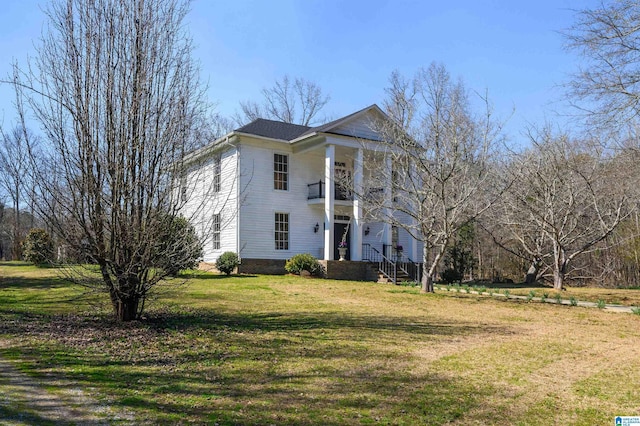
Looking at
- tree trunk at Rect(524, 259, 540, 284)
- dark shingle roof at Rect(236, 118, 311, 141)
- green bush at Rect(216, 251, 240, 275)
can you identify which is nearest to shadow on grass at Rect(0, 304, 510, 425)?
green bush at Rect(216, 251, 240, 275)

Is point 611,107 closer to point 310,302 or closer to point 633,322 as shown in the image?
point 633,322

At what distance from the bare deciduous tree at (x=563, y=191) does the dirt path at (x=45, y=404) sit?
47.9 ft

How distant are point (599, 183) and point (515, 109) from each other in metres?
6.56

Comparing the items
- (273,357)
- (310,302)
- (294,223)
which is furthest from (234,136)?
(273,357)

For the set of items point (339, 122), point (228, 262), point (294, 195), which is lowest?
point (228, 262)

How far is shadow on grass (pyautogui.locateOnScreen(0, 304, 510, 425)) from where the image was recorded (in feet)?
13.4

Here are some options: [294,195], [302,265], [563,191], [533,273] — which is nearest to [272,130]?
[294,195]

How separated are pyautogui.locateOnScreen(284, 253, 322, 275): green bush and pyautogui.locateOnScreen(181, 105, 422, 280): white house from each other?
71 centimetres

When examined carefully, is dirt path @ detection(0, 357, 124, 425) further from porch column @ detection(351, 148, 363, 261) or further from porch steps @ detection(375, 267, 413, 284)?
porch column @ detection(351, 148, 363, 261)

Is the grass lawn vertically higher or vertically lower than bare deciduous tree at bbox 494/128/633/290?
lower

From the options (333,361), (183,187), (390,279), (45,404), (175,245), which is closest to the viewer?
(45,404)

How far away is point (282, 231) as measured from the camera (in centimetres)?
2056

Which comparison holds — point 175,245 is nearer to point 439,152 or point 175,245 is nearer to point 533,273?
point 439,152

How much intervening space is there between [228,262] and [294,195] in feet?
15.0
